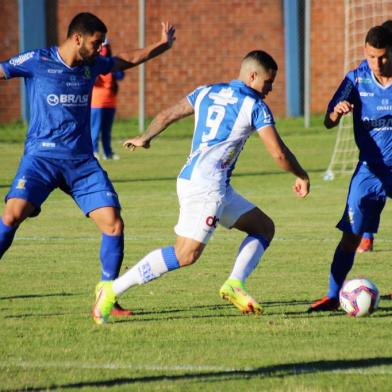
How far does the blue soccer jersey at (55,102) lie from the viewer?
8.59 metres

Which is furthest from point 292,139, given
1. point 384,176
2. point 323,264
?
point 384,176

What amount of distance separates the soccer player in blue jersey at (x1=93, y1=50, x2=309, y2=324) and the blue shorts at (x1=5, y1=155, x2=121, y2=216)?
0.52 metres

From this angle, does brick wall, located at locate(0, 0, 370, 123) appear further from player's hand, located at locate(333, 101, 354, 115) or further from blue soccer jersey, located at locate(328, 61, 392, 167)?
player's hand, located at locate(333, 101, 354, 115)

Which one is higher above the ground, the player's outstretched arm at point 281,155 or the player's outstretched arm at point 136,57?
the player's outstretched arm at point 136,57

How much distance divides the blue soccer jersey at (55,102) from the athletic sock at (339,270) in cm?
204

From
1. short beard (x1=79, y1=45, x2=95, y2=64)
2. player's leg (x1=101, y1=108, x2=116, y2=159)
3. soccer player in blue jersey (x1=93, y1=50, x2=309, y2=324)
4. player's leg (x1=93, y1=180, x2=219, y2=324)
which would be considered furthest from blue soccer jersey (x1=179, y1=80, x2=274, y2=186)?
player's leg (x1=101, y1=108, x2=116, y2=159)

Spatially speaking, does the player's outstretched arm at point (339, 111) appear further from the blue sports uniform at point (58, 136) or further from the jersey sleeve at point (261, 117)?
the blue sports uniform at point (58, 136)

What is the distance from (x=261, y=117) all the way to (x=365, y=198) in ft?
4.30

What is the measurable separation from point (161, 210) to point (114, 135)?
1156cm

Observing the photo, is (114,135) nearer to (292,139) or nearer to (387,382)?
(292,139)

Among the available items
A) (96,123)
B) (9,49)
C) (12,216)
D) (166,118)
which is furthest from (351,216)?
(9,49)

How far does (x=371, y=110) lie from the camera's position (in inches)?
352

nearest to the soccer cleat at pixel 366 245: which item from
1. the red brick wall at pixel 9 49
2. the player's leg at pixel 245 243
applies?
the player's leg at pixel 245 243

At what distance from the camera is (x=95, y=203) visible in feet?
27.7
